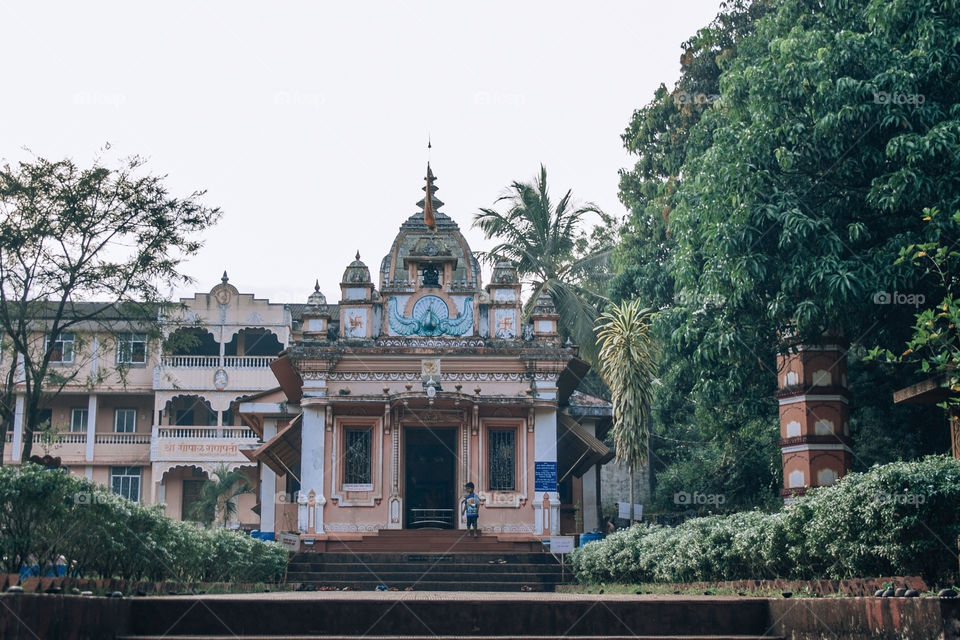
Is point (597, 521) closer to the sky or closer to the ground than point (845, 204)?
closer to the ground

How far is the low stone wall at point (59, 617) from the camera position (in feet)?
20.4

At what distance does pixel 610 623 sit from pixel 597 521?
22626 mm

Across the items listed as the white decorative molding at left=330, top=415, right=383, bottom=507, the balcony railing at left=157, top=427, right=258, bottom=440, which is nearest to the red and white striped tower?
the white decorative molding at left=330, top=415, right=383, bottom=507

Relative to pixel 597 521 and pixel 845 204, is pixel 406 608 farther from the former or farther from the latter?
pixel 597 521

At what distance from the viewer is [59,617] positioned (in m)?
6.73

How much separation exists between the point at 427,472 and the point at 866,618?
20.4 metres

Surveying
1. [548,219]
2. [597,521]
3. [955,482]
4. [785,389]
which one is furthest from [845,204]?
[548,219]

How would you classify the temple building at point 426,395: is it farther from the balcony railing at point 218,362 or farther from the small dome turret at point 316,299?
the balcony railing at point 218,362

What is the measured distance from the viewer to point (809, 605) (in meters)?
7.88

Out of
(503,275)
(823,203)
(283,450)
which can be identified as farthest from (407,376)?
(823,203)

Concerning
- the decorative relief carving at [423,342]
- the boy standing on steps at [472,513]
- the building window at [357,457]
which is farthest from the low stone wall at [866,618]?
the building window at [357,457]

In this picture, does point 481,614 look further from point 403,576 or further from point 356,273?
point 356,273

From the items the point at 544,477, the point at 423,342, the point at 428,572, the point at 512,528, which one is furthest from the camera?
the point at 423,342

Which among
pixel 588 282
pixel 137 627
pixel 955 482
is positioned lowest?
pixel 137 627
